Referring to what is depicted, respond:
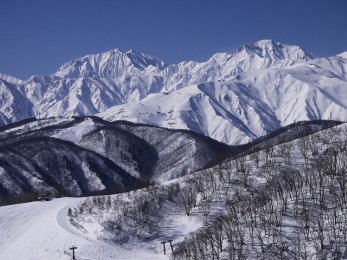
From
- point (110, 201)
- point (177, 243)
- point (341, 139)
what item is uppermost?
point (341, 139)

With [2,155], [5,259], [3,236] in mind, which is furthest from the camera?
[2,155]

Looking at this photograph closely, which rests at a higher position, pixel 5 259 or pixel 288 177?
pixel 288 177

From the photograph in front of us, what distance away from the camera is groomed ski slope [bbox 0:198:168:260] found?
190 ft

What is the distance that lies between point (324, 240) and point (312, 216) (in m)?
6.34

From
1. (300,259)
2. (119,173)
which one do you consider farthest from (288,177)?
(119,173)

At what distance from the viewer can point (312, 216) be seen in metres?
50.7

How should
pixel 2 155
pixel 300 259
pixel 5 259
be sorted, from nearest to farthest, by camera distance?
pixel 300 259
pixel 5 259
pixel 2 155

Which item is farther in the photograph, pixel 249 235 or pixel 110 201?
pixel 110 201

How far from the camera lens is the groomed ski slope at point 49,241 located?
190ft

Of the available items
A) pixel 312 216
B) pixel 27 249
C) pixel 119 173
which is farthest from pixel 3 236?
pixel 119 173

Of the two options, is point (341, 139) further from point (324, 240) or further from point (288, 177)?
point (324, 240)

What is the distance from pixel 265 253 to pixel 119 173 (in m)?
150

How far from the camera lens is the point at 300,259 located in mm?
42688

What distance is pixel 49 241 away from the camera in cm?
6194
